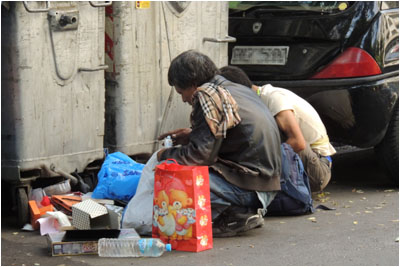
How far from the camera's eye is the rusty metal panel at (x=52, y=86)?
18.4ft

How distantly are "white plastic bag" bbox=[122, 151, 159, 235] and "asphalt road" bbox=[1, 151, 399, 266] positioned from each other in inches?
17.4

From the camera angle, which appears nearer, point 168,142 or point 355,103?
point 168,142

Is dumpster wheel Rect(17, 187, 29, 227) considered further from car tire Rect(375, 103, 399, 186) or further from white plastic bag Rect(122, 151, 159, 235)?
car tire Rect(375, 103, 399, 186)

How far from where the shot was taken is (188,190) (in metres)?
5.10

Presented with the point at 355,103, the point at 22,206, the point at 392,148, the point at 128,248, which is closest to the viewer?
the point at 128,248

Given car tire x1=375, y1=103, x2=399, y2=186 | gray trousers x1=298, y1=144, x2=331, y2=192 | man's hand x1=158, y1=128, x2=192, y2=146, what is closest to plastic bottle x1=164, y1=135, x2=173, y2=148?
man's hand x1=158, y1=128, x2=192, y2=146

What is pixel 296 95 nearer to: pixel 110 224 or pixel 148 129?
pixel 148 129

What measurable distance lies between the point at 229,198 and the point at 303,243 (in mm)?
514

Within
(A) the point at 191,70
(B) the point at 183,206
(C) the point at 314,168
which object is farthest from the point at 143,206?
(C) the point at 314,168

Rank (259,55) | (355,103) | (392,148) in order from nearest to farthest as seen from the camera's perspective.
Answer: (355,103), (392,148), (259,55)

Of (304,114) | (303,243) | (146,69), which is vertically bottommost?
(303,243)

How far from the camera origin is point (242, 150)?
5516 mm

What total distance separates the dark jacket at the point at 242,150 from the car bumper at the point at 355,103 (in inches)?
54.5

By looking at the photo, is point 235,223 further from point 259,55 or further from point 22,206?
point 259,55
